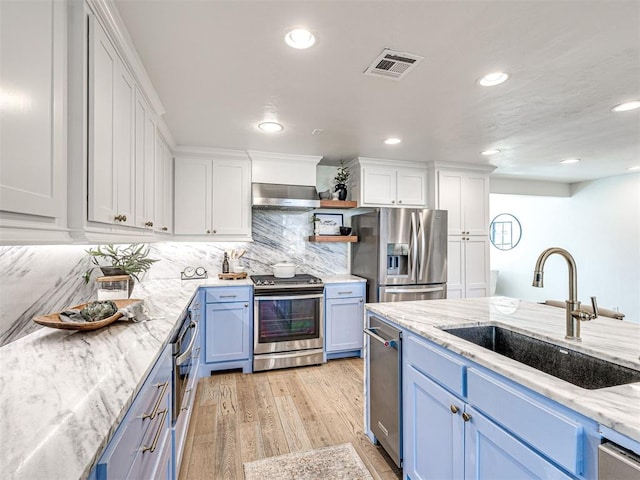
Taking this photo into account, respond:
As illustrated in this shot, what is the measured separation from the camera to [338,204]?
3.67m

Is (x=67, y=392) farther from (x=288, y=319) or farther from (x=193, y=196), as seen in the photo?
(x=193, y=196)

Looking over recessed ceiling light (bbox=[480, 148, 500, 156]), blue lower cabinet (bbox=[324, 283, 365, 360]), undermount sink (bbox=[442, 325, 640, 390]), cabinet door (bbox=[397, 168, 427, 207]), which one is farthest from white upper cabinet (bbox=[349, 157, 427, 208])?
undermount sink (bbox=[442, 325, 640, 390])

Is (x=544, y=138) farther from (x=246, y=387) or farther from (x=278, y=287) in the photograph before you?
(x=246, y=387)

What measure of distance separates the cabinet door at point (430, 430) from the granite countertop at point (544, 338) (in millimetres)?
249

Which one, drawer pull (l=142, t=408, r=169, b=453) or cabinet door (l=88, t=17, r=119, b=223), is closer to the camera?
drawer pull (l=142, t=408, r=169, b=453)

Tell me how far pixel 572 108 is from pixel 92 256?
371 cm

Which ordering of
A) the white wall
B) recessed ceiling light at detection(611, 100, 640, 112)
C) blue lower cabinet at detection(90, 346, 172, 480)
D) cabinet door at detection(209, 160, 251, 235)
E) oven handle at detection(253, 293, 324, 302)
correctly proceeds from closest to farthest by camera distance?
blue lower cabinet at detection(90, 346, 172, 480)
recessed ceiling light at detection(611, 100, 640, 112)
oven handle at detection(253, 293, 324, 302)
cabinet door at detection(209, 160, 251, 235)
the white wall

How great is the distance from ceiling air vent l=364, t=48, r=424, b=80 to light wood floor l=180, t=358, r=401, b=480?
2.38 metres

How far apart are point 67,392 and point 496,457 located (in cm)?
139

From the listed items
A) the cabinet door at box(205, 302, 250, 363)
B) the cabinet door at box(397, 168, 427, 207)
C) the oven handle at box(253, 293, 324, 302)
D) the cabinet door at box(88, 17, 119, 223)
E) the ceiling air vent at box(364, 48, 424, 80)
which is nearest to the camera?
Answer: the cabinet door at box(88, 17, 119, 223)

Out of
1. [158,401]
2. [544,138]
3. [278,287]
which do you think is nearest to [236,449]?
[158,401]

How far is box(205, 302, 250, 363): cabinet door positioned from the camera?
305 cm

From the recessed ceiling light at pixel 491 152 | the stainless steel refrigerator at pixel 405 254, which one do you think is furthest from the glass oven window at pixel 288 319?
the recessed ceiling light at pixel 491 152

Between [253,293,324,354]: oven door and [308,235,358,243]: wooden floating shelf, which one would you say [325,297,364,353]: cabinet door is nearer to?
[253,293,324,354]: oven door
